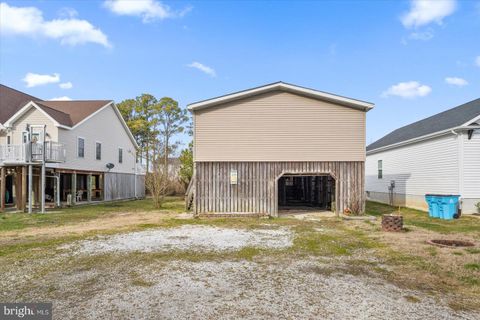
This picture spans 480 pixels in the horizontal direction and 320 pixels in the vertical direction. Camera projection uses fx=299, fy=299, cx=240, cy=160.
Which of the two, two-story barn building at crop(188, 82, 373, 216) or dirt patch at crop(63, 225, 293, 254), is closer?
dirt patch at crop(63, 225, 293, 254)

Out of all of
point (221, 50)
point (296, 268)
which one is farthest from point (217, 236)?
point (221, 50)

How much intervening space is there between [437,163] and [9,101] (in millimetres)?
28195

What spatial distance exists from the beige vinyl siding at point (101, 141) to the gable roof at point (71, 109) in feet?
1.52

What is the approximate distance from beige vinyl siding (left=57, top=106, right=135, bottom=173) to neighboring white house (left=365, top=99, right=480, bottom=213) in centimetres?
2192

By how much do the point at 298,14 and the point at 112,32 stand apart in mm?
9368

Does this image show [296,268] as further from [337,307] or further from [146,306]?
[146,306]

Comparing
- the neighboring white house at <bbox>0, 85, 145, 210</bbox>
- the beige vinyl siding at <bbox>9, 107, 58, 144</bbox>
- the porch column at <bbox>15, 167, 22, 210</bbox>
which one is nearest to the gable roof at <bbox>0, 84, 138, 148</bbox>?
the neighboring white house at <bbox>0, 85, 145, 210</bbox>

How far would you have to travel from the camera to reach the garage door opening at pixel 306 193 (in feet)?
56.1

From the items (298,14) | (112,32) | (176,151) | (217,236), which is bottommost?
(217,236)

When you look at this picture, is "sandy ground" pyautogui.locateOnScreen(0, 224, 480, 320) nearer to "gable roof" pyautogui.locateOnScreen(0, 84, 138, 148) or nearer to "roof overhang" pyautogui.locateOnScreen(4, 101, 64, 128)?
"roof overhang" pyautogui.locateOnScreen(4, 101, 64, 128)

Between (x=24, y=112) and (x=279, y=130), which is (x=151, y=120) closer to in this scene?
(x=24, y=112)

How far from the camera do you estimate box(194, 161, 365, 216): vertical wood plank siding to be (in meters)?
14.3

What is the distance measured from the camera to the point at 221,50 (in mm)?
17641

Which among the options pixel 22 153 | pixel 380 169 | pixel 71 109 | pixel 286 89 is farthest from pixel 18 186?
pixel 380 169
